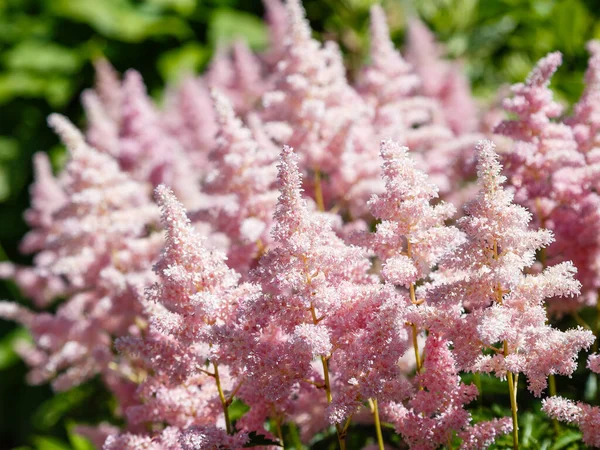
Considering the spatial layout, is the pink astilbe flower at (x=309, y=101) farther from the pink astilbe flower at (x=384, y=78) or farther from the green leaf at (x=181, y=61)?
the green leaf at (x=181, y=61)

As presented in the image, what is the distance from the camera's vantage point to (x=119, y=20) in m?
5.18

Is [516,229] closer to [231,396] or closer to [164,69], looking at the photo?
[231,396]

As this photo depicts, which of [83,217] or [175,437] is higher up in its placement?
[83,217]

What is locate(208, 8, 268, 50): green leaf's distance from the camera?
507 cm

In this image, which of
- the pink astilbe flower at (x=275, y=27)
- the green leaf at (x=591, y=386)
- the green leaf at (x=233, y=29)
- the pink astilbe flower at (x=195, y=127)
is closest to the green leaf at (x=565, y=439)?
the green leaf at (x=591, y=386)

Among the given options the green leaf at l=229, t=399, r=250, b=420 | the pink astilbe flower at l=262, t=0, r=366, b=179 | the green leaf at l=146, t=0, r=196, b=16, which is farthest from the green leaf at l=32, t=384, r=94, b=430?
the green leaf at l=146, t=0, r=196, b=16

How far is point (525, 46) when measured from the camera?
3.48 m

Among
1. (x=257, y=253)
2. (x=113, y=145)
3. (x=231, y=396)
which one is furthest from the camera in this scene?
(x=113, y=145)

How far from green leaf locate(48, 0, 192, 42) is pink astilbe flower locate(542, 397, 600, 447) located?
4387 mm

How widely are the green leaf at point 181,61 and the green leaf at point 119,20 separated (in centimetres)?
12

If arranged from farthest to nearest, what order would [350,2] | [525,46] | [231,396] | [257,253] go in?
[350,2], [525,46], [257,253], [231,396]

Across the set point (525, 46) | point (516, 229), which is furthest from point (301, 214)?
point (525, 46)

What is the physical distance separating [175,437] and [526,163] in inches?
39.0

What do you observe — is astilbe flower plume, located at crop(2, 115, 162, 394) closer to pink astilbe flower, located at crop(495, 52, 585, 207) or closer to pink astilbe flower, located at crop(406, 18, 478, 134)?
pink astilbe flower, located at crop(495, 52, 585, 207)
